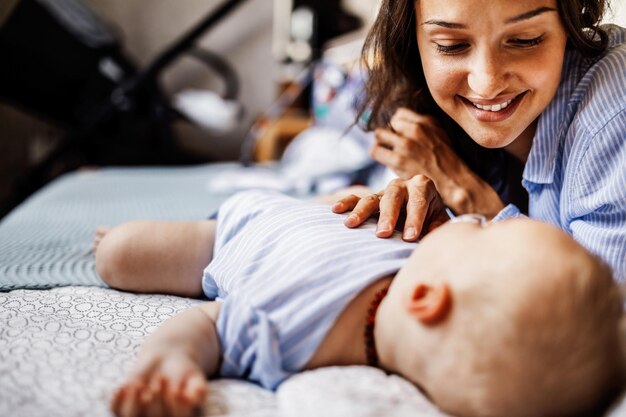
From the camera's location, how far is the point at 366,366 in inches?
26.5

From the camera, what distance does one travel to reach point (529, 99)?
93 centimetres

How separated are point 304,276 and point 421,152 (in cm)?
64

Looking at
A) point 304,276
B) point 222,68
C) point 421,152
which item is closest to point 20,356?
point 304,276

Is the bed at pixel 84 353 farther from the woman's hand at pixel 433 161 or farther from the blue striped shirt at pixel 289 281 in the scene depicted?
the woman's hand at pixel 433 161

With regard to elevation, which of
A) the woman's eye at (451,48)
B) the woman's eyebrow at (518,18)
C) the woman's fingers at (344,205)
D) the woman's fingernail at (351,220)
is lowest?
the woman's fingers at (344,205)

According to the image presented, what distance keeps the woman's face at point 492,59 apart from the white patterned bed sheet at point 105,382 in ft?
1.64

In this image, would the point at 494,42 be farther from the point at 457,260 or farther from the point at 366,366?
the point at 366,366

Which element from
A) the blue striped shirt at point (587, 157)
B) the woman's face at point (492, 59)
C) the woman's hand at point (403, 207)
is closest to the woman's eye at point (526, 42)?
the woman's face at point (492, 59)

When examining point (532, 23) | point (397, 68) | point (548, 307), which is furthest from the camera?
point (397, 68)

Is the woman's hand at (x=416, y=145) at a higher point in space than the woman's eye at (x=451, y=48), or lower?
lower

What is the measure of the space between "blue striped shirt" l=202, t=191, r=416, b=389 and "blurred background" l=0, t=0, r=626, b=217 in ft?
5.95

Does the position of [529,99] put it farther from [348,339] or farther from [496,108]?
[348,339]

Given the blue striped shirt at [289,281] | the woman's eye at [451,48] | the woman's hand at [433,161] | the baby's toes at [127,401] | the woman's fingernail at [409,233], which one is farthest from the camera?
the woman's hand at [433,161]

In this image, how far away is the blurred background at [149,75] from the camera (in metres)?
2.49
